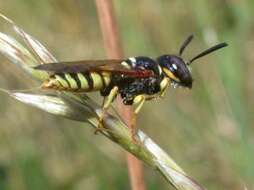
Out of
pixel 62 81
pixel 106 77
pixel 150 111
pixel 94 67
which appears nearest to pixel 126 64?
pixel 106 77

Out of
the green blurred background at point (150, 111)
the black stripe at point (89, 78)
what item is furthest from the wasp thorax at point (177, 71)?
the green blurred background at point (150, 111)

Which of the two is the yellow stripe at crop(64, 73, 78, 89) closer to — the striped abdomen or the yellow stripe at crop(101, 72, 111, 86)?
the striped abdomen

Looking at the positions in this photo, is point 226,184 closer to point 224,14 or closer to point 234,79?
point 234,79

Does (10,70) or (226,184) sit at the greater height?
(10,70)

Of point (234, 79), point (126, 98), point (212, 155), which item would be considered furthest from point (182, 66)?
point (212, 155)

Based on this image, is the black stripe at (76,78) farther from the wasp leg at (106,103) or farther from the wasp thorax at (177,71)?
the wasp thorax at (177,71)

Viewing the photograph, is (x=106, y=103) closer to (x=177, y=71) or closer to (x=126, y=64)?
(x=126, y=64)
